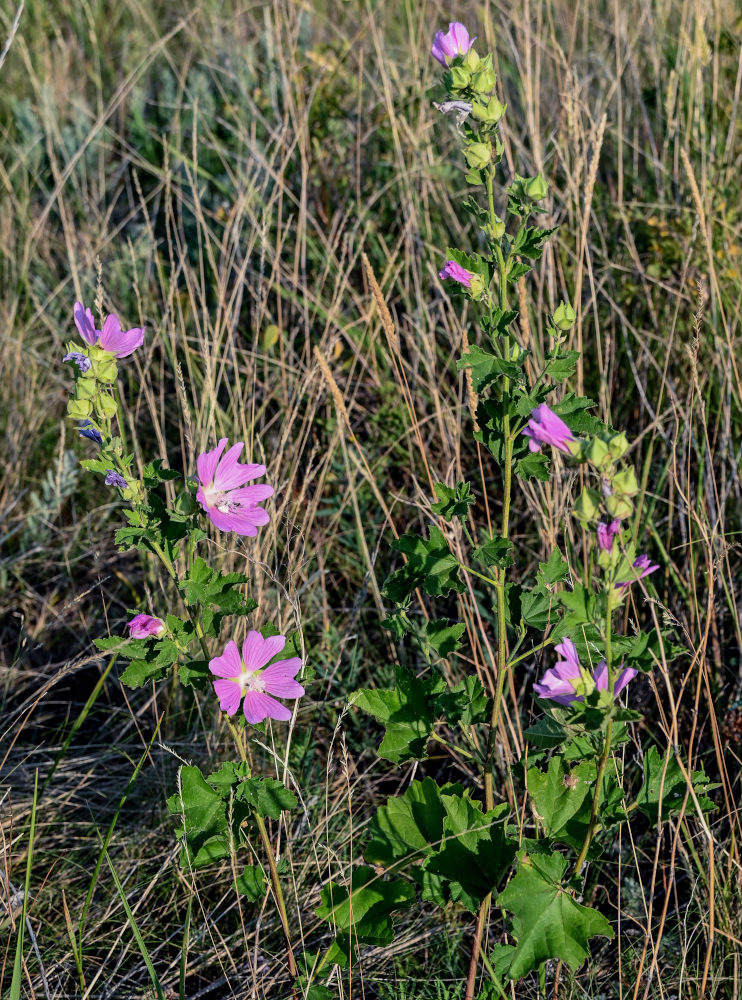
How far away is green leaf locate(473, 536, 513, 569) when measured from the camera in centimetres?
129

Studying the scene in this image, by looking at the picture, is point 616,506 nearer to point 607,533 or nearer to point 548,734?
point 607,533

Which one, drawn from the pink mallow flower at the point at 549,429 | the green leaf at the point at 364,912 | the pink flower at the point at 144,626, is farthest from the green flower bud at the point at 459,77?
the green leaf at the point at 364,912

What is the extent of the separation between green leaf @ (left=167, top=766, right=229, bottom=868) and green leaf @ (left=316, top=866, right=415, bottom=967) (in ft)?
0.58

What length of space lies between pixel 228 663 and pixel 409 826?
0.36 metres

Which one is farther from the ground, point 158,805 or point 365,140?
point 365,140

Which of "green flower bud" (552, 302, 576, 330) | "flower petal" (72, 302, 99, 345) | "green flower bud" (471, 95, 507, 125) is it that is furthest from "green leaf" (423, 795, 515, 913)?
"green flower bud" (471, 95, 507, 125)

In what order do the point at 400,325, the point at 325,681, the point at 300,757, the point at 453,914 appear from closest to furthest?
the point at 453,914 < the point at 300,757 < the point at 325,681 < the point at 400,325

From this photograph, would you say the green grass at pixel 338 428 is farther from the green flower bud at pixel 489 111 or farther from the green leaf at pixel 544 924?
the green flower bud at pixel 489 111

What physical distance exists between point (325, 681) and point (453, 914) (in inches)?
22.9

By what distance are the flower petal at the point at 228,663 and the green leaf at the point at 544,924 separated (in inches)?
17.5

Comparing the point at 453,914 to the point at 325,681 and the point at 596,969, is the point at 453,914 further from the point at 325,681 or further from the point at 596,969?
the point at 325,681

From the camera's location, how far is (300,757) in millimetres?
1848

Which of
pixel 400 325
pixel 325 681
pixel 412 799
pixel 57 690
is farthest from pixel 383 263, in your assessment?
pixel 412 799

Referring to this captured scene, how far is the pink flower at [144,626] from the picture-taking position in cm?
129
